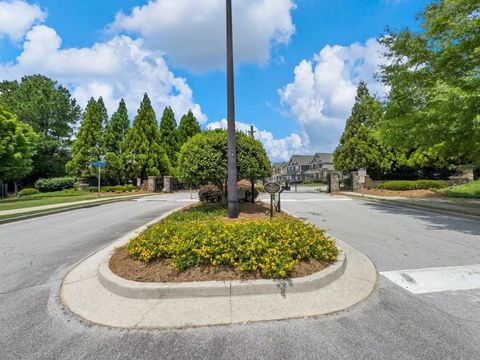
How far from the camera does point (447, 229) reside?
8.26 meters

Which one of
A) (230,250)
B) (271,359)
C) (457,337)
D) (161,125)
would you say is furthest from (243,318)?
(161,125)

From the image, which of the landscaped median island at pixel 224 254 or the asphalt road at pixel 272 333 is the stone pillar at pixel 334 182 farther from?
the landscaped median island at pixel 224 254

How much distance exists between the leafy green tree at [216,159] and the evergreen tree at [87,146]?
26.3 m

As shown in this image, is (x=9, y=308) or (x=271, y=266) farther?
(x=271, y=266)

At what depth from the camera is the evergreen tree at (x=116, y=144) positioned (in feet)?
98.4

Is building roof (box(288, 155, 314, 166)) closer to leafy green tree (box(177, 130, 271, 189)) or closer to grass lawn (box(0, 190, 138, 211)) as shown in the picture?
grass lawn (box(0, 190, 138, 211))

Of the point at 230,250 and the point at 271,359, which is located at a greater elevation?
the point at 230,250

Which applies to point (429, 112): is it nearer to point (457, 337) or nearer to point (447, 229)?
point (447, 229)

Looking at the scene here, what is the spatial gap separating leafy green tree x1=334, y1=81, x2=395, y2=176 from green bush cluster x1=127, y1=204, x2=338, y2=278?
25859mm

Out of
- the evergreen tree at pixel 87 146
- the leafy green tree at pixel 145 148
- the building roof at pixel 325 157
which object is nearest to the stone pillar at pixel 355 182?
the leafy green tree at pixel 145 148

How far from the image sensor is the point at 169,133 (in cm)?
3666

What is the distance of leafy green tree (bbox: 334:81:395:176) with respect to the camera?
27.6 metres

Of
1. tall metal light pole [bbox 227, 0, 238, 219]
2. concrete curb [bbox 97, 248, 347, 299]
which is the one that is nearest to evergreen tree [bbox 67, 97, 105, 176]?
tall metal light pole [bbox 227, 0, 238, 219]

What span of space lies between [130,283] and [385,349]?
3.12 m
